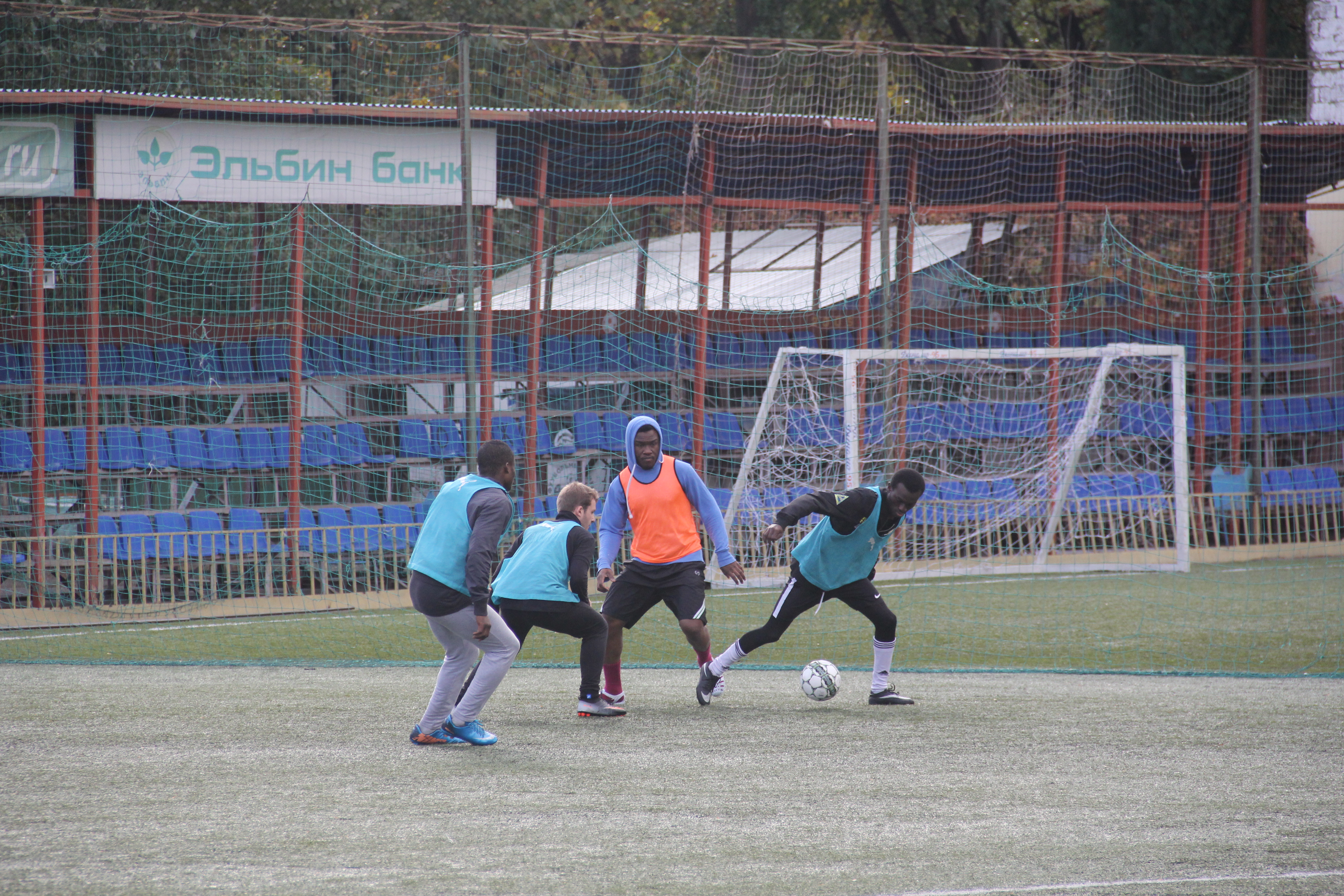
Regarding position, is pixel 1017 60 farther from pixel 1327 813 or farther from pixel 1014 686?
pixel 1327 813

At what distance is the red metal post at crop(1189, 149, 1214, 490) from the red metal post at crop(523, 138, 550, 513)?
28.4 ft

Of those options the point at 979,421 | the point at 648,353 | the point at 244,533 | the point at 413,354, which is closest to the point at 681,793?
the point at 244,533

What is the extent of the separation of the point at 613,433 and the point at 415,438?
251 cm

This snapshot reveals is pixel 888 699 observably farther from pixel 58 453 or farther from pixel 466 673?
pixel 58 453

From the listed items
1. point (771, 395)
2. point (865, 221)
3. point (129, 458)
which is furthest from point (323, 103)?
point (865, 221)

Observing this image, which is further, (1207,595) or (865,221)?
(865,221)

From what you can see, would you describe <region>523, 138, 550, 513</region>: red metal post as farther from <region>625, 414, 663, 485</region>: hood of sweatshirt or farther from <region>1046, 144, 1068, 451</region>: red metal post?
<region>625, 414, 663, 485</region>: hood of sweatshirt

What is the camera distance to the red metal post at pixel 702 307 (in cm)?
1617

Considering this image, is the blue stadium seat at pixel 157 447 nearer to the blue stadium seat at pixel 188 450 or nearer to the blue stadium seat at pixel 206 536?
the blue stadium seat at pixel 188 450

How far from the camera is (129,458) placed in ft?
47.5

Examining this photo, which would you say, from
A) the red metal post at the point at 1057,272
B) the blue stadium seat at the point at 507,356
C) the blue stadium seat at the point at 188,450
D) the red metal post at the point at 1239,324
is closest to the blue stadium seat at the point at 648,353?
the blue stadium seat at the point at 507,356

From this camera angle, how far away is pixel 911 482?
7.42 m

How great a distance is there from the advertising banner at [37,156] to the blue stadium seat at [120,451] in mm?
2634

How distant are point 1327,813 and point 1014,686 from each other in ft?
10.6
